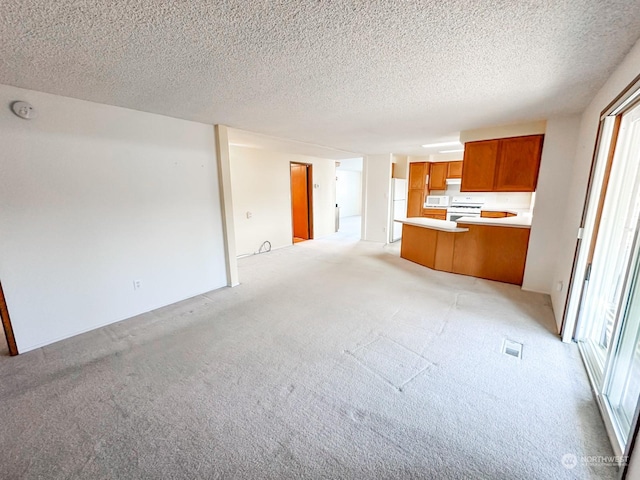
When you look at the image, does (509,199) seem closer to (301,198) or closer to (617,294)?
(617,294)

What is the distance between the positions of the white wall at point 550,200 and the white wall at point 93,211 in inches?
168

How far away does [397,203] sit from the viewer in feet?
22.0

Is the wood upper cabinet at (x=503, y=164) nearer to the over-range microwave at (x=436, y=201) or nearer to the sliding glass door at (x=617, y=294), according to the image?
the sliding glass door at (x=617, y=294)

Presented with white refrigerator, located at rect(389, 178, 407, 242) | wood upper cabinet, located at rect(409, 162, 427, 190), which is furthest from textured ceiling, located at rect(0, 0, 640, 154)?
wood upper cabinet, located at rect(409, 162, 427, 190)

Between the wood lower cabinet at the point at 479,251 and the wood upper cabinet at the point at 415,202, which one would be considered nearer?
the wood lower cabinet at the point at 479,251

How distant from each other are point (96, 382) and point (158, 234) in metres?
1.62

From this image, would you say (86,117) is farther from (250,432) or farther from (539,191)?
(539,191)

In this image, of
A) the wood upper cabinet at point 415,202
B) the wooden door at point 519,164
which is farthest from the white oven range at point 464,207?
Answer: the wooden door at point 519,164

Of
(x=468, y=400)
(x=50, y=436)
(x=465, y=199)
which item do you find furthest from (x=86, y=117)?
(x=465, y=199)

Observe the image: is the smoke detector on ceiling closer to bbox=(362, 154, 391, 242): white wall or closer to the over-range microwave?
bbox=(362, 154, 391, 242): white wall

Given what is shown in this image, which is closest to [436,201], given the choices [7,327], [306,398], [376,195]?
[376,195]

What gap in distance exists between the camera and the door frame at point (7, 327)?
216 centimetres

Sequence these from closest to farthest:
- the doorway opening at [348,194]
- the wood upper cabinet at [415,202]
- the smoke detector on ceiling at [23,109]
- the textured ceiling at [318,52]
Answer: the textured ceiling at [318,52] < the smoke detector on ceiling at [23,109] < the wood upper cabinet at [415,202] < the doorway opening at [348,194]

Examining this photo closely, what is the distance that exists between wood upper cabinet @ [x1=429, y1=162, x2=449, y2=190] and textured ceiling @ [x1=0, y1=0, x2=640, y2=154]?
433cm
